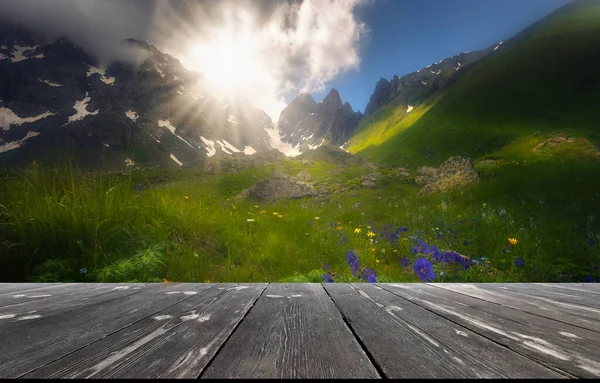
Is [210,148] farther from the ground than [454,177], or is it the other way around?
[210,148]

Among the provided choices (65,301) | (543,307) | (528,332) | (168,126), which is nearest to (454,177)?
(543,307)

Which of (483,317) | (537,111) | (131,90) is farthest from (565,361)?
(131,90)

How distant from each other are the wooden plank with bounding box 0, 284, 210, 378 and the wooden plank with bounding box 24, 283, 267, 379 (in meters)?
0.06

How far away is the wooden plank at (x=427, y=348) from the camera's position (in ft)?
2.36

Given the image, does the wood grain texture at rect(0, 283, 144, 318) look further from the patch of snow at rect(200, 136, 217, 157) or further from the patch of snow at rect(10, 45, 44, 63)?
the patch of snow at rect(10, 45, 44, 63)

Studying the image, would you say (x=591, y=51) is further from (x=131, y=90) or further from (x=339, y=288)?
(x=131, y=90)

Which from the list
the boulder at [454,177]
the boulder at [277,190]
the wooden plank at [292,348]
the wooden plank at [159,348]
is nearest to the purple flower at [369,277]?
the wooden plank at [292,348]

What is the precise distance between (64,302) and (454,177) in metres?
19.6

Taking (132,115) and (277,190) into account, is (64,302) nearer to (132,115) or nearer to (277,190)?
(277,190)

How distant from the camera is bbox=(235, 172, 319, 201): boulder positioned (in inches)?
719

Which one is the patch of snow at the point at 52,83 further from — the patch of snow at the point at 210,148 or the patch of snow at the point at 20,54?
the patch of snow at the point at 210,148

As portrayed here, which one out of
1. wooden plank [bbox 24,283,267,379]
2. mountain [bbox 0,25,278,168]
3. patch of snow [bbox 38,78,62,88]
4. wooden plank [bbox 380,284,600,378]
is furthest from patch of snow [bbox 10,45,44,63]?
wooden plank [bbox 380,284,600,378]

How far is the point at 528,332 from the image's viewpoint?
1.10m

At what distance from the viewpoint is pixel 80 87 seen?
195 metres
